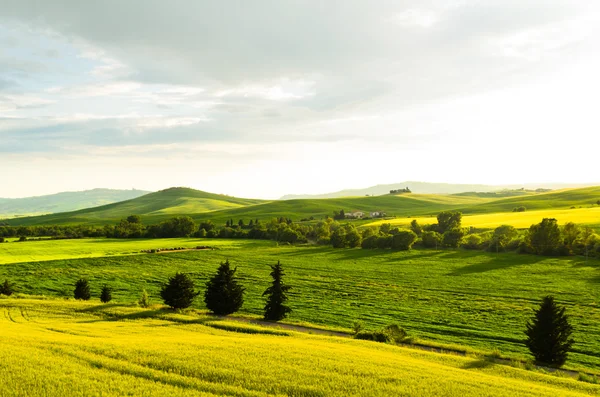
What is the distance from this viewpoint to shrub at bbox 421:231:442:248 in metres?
116

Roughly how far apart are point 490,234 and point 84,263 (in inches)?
4503

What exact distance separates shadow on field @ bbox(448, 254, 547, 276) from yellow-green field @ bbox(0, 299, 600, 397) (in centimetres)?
5897

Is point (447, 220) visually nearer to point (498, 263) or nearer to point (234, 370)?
point (498, 263)

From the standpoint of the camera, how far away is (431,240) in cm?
11594

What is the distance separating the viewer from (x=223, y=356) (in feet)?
80.7

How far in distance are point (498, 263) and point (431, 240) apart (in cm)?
2599

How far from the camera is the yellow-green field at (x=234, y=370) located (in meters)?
19.0

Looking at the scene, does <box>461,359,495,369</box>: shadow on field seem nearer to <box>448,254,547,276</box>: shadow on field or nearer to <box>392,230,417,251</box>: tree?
<box>448,254,547,276</box>: shadow on field

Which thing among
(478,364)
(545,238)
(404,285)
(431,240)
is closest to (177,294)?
(478,364)

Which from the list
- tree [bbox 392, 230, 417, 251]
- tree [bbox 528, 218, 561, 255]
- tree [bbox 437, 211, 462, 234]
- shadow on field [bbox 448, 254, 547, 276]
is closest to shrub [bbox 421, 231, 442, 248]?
tree [bbox 392, 230, 417, 251]

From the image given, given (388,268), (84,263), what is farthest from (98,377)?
(84,263)

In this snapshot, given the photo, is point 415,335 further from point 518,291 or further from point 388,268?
point 388,268

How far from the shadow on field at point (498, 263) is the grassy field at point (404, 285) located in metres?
0.21

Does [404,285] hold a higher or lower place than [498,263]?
lower
